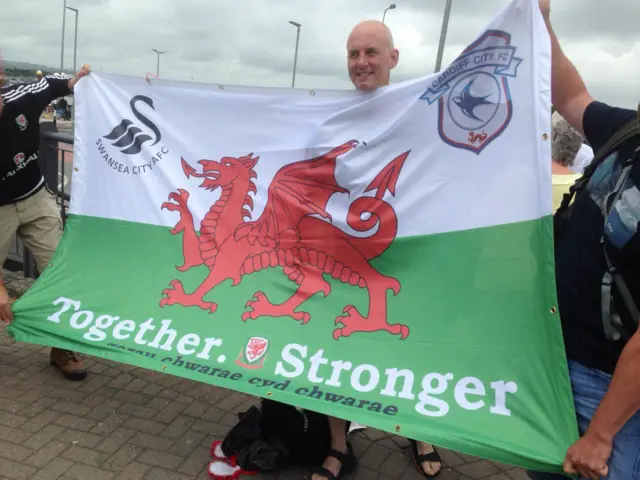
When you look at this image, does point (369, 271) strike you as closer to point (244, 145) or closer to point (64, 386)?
point (244, 145)

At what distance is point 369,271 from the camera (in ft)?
9.06

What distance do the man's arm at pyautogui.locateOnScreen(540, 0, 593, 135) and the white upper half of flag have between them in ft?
0.30

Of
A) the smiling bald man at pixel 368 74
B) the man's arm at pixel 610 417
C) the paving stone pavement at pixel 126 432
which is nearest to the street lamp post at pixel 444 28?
the smiling bald man at pixel 368 74

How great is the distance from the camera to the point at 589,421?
1940mm

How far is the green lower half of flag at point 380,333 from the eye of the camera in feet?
6.91

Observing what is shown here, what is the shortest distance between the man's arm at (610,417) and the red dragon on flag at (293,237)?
914 millimetres

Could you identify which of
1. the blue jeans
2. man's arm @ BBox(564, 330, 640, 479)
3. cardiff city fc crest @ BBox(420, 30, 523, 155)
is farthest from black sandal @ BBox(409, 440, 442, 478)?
cardiff city fc crest @ BBox(420, 30, 523, 155)

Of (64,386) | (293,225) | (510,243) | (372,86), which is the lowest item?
(64,386)

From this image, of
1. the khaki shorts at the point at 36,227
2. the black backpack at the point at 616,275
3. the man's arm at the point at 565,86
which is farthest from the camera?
the khaki shorts at the point at 36,227

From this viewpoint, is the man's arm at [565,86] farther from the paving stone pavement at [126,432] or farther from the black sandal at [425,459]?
the paving stone pavement at [126,432]

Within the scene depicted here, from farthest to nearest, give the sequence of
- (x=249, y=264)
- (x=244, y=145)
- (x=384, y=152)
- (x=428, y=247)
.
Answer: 1. (x=244, y=145)
2. (x=249, y=264)
3. (x=384, y=152)
4. (x=428, y=247)

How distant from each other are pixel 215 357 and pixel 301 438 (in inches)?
28.2

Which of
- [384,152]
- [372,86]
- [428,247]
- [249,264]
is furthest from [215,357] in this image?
[372,86]

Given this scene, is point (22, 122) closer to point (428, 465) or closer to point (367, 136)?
point (367, 136)
